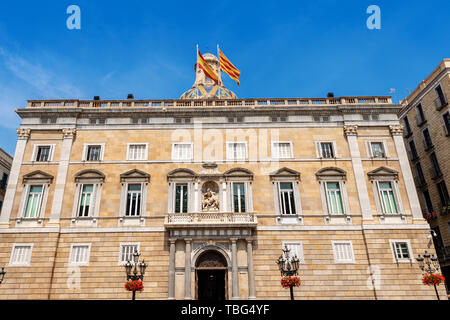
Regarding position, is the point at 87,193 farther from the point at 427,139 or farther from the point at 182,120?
the point at 427,139

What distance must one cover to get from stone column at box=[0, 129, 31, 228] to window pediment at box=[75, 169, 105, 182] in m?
4.69

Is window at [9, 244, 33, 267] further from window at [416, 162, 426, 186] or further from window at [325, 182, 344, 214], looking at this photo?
window at [416, 162, 426, 186]

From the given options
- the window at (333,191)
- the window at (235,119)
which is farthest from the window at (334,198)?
the window at (235,119)

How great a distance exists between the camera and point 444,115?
31.4 metres

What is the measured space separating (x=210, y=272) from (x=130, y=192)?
8592 millimetres

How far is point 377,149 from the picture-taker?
2758 centimetres

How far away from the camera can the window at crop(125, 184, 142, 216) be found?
25.2m

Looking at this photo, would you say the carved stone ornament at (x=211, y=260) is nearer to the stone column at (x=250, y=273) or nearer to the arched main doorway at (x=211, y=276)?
the arched main doorway at (x=211, y=276)

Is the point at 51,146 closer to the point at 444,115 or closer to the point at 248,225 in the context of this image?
the point at 248,225

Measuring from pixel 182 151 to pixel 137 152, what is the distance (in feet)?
12.1

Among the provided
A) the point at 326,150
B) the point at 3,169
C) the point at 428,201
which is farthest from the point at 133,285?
the point at 428,201
